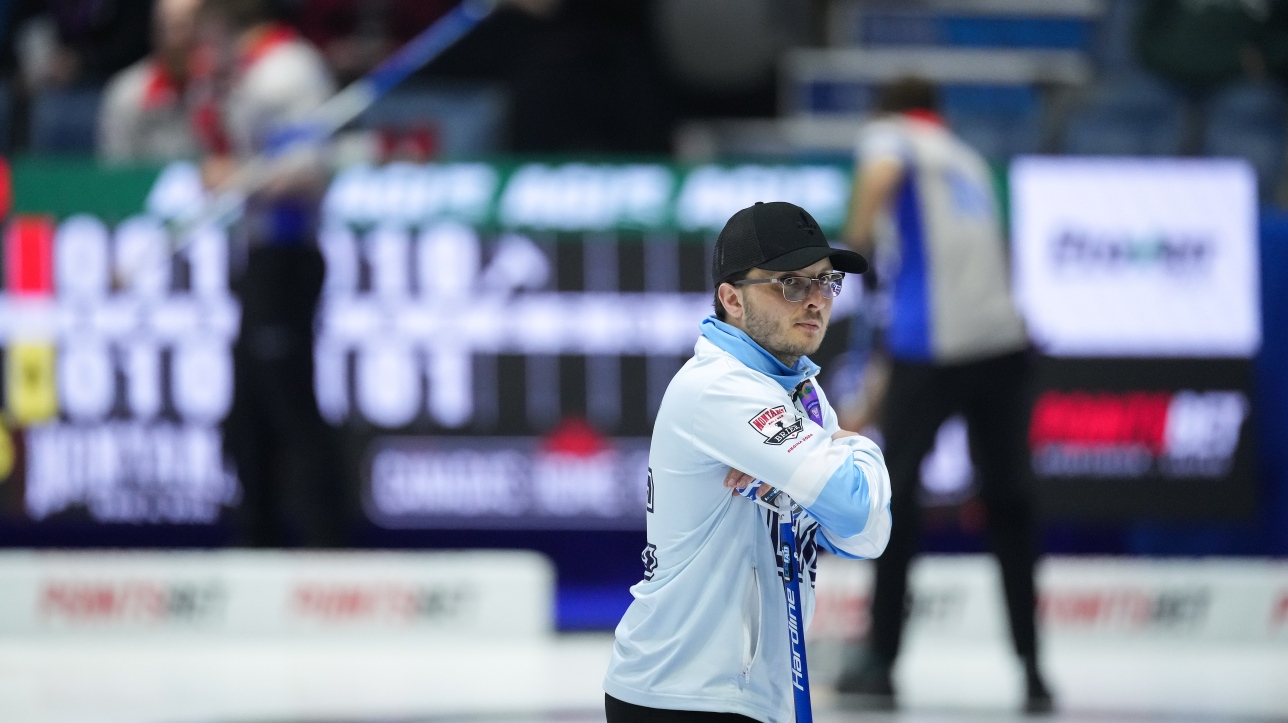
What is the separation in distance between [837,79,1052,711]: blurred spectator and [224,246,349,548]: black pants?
228cm

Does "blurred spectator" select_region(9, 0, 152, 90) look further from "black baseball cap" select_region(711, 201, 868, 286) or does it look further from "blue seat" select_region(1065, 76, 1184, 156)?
"black baseball cap" select_region(711, 201, 868, 286)

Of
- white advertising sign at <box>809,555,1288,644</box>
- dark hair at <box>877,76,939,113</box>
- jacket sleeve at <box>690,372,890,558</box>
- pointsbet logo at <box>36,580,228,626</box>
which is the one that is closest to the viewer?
jacket sleeve at <box>690,372,890,558</box>

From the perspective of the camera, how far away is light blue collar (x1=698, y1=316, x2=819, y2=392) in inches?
100

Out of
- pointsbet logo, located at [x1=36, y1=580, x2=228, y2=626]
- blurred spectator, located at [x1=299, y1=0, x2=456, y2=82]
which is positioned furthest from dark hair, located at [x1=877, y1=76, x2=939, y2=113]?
blurred spectator, located at [x1=299, y1=0, x2=456, y2=82]

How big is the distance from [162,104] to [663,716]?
5.37m

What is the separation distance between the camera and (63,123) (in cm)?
788

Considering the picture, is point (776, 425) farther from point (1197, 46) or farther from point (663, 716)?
point (1197, 46)

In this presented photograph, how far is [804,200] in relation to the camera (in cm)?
640

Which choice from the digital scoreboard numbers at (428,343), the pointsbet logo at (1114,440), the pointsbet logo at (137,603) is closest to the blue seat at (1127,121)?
the pointsbet logo at (1114,440)

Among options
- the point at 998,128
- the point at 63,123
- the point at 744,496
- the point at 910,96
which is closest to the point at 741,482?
the point at 744,496

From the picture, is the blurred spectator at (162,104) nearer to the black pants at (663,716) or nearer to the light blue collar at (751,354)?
the light blue collar at (751,354)

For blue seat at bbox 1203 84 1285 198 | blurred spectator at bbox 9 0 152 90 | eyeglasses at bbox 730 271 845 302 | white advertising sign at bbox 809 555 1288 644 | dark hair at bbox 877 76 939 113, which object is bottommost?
white advertising sign at bbox 809 555 1288 644

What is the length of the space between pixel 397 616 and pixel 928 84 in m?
2.70

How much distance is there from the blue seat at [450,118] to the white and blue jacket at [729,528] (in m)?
4.63
